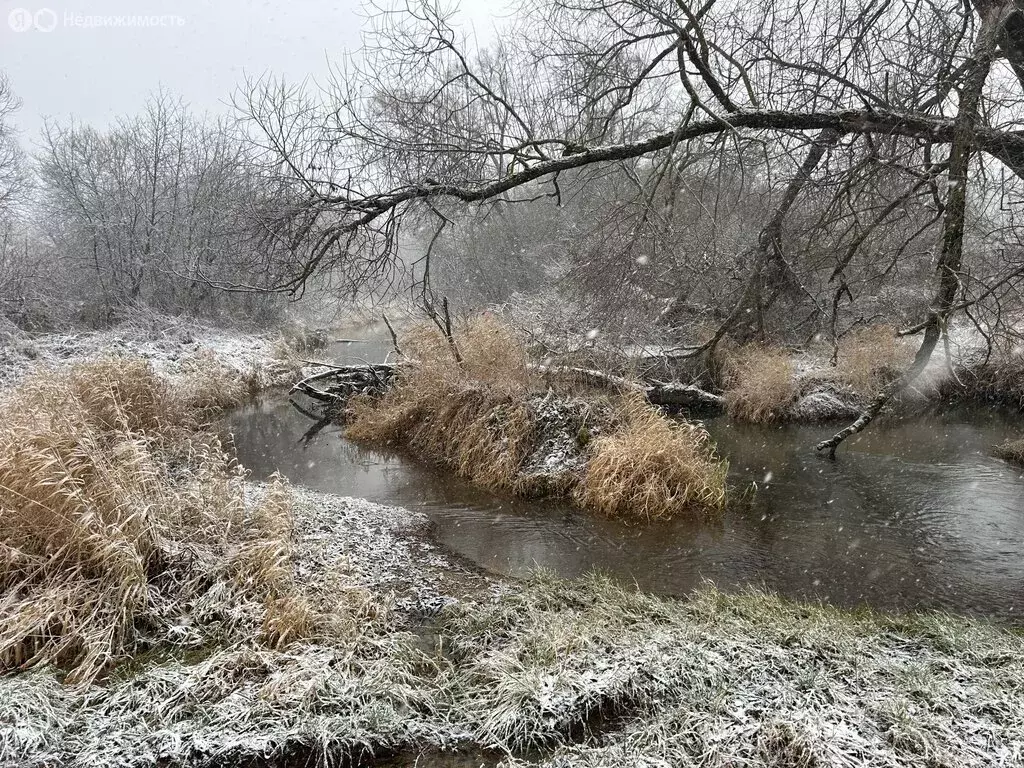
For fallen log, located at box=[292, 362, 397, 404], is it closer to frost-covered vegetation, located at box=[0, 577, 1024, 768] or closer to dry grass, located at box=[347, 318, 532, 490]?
dry grass, located at box=[347, 318, 532, 490]

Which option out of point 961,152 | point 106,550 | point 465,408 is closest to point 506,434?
point 465,408

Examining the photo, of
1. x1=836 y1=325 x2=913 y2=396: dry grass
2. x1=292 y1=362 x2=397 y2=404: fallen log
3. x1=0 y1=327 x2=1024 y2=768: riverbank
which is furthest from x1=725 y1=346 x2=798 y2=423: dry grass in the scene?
x1=0 y1=327 x2=1024 y2=768: riverbank

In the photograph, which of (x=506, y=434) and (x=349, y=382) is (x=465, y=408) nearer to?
(x=506, y=434)

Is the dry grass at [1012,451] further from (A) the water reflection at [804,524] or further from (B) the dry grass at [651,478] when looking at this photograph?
(B) the dry grass at [651,478]

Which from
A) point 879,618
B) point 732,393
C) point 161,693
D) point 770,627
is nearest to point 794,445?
point 732,393

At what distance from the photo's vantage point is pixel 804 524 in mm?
6828

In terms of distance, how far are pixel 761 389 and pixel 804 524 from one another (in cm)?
476

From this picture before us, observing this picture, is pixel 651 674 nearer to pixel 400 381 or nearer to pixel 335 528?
pixel 335 528

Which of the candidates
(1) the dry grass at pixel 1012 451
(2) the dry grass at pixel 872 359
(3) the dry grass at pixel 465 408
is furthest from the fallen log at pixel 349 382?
(1) the dry grass at pixel 1012 451

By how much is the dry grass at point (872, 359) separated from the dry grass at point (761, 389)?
1032mm

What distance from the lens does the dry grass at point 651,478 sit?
7.17 meters

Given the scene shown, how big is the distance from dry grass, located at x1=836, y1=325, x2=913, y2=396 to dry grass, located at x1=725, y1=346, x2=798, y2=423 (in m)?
1.03

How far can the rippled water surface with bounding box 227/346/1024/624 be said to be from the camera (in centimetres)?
554

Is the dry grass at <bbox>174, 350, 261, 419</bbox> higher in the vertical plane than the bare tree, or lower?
lower
